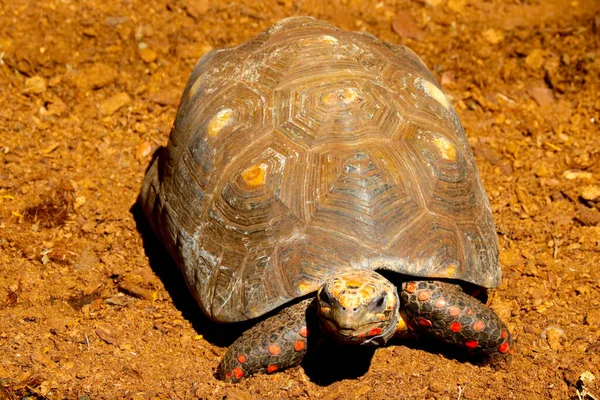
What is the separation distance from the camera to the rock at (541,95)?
6.24m

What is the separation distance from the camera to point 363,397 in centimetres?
405

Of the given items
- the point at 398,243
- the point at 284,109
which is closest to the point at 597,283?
the point at 398,243

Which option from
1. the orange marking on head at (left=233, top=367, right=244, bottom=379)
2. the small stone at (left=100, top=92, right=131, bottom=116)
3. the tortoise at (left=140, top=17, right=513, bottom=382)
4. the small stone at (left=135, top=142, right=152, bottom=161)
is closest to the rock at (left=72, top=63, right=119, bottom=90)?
the small stone at (left=100, top=92, right=131, bottom=116)

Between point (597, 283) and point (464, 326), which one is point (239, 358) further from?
point (597, 283)

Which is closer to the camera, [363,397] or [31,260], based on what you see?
[363,397]

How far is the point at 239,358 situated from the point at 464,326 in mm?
1180

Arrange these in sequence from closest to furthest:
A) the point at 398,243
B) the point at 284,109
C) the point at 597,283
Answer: the point at 398,243 < the point at 284,109 < the point at 597,283

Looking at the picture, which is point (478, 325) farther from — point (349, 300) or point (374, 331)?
point (349, 300)

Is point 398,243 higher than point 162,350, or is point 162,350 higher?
point 398,243

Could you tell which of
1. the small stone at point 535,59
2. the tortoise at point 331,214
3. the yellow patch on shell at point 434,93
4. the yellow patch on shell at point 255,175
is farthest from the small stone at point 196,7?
the yellow patch on shell at point 255,175

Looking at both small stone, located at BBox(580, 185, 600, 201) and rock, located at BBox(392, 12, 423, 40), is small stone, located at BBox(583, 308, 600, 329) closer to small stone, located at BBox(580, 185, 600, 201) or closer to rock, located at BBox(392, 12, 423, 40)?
small stone, located at BBox(580, 185, 600, 201)

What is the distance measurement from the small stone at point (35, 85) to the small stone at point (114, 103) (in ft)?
1.59

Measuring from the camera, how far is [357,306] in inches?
143

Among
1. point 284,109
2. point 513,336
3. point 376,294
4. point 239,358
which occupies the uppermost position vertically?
point 284,109
